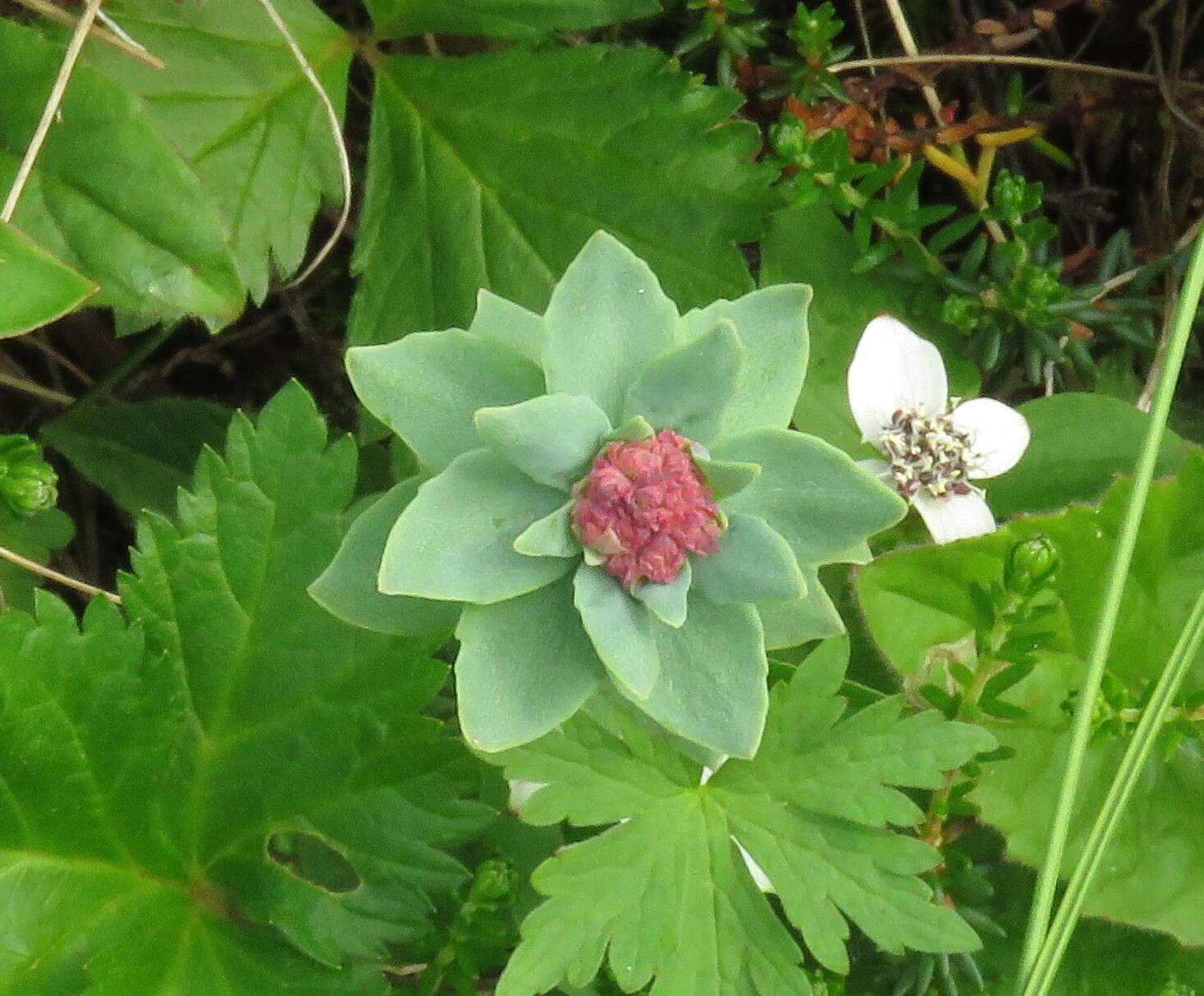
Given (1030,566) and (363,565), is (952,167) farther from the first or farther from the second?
(363,565)

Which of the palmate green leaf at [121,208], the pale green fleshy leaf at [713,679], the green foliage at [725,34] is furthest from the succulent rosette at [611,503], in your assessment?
the green foliage at [725,34]

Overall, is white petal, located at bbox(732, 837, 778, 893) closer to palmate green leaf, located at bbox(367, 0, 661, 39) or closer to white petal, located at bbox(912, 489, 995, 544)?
white petal, located at bbox(912, 489, 995, 544)

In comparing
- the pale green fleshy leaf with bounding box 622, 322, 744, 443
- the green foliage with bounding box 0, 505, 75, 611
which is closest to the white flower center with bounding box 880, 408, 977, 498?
the pale green fleshy leaf with bounding box 622, 322, 744, 443

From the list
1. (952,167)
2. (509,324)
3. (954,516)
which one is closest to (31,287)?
(509,324)

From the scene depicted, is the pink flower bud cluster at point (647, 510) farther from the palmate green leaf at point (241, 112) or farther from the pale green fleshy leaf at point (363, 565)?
the palmate green leaf at point (241, 112)

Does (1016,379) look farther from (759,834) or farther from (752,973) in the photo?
(752,973)
